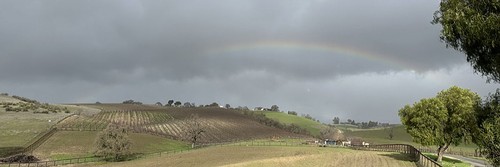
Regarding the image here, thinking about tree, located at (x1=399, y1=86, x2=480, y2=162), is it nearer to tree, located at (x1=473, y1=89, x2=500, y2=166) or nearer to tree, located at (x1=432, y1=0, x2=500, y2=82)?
tree, located at (x1=473, y1=89, x2=500, y2=166)

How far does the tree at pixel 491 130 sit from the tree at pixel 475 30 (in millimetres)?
1634

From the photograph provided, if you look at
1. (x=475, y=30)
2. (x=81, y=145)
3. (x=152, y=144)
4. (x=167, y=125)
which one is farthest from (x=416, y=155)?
(x=167, y=125)

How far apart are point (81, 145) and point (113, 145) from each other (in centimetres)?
1726

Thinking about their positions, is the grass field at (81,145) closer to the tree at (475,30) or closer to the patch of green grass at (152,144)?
the patch of green grass at (152,144)

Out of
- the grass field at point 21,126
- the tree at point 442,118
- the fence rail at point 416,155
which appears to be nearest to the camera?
the fence rail at point 416,155

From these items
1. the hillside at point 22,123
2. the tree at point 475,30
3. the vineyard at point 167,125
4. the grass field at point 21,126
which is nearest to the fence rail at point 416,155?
the tree at point 475,30

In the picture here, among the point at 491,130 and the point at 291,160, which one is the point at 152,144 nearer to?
the point at 291,160

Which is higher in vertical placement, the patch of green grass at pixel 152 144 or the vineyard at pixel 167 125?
the vineyard at pixel 167 125

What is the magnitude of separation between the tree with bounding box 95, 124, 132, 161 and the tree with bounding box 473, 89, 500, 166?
83.0 metres

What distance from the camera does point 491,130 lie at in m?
19.2

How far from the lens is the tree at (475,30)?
1716cm

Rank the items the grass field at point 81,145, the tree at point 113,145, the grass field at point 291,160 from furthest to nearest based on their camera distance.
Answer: the grass field at point 81,145
the tree at point 113,145
the grass field at point 291,160

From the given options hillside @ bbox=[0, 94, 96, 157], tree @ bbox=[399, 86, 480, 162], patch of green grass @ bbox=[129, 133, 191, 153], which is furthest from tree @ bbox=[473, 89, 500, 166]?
patch of green grass @ bbox=[129, 133, 191, 153]

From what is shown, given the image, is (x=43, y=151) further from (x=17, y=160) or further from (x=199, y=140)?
(x=199, y=140)
